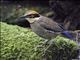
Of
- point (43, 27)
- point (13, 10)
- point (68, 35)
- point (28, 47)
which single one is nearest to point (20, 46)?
point (28, 47)

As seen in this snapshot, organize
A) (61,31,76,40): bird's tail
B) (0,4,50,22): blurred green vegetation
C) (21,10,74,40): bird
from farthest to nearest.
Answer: (0,4,50,22): blurred green vegetation → (61,31,76,40): bird's tail → (21,10,74,40): bird

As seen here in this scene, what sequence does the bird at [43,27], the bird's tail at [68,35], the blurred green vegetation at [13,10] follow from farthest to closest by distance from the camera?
the blurred green vegetation at [13,10] → the bird's tail at [68,35] → the bird at [43,27]

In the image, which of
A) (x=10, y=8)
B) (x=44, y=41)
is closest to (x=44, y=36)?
(x=44, y=41)

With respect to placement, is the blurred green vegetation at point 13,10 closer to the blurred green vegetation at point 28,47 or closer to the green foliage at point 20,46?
the green foliage at point 20,46

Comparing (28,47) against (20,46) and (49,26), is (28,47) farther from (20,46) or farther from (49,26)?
(49,26)

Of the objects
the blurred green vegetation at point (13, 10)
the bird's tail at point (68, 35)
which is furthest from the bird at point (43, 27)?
the blurred green vegetation at point (13, 10)

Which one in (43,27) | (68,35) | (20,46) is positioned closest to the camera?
(43,27)

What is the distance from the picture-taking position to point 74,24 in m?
5.86

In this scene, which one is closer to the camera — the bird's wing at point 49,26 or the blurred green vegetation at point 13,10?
the bird's wing at point 49,26

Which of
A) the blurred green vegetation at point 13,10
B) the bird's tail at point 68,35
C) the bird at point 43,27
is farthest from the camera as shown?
the blurred green vegetation at point 13,10

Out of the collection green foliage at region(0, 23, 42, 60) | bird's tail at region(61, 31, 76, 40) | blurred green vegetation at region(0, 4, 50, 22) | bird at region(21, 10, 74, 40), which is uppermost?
bird at region(21, 10, 74, 40)

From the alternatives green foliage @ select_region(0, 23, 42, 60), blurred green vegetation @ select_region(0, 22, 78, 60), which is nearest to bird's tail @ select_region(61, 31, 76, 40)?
blurred green vegetation @ select_region(0, 22, 78, 60)

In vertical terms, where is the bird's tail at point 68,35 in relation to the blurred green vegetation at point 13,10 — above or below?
above

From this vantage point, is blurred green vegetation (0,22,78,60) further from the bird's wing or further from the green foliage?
the bird's wing
